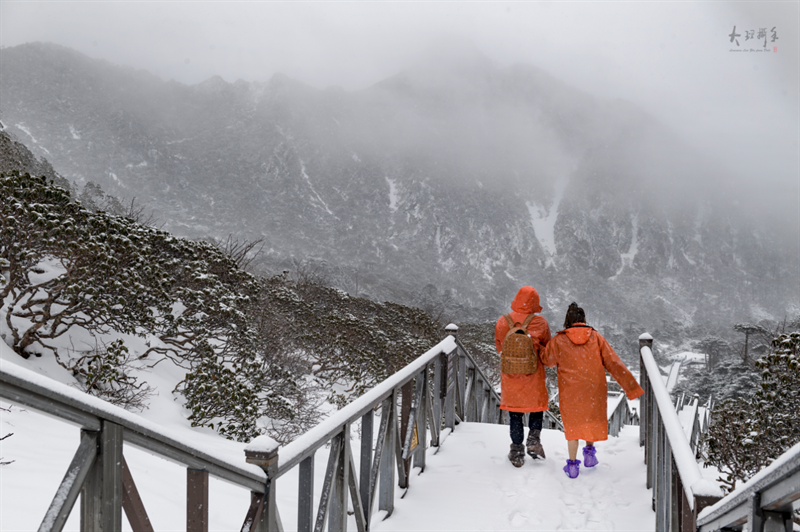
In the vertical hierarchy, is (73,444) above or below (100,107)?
below

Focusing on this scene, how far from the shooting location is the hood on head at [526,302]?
14.2 ft

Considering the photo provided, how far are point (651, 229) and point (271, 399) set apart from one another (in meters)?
113

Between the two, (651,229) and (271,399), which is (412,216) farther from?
(271,399)

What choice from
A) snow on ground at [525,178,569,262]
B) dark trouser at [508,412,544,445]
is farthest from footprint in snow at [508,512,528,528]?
snow on ground at [525,178,569,262]

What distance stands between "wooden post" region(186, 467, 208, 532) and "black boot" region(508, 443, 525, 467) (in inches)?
133

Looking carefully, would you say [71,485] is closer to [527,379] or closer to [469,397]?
[527,379]

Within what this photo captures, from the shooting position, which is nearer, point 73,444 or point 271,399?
point 73,444

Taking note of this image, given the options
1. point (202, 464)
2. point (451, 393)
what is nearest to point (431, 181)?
point (451, 393)

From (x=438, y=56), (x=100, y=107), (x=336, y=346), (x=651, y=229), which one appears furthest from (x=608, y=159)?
(x=336, y=346)

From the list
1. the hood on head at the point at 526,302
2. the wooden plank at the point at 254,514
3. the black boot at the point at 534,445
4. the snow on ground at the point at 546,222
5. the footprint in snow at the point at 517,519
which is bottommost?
the footprint in snow at the point at 517,519

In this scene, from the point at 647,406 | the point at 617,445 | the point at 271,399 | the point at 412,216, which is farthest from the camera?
the point at 412,216

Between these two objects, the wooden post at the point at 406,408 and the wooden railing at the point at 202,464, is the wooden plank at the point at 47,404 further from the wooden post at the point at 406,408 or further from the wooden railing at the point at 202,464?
the wooden post at the point at 406,408

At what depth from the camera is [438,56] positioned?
5674 inches

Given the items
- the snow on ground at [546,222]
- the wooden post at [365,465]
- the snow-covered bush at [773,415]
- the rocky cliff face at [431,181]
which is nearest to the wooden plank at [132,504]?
the wooden post at [365,465]
